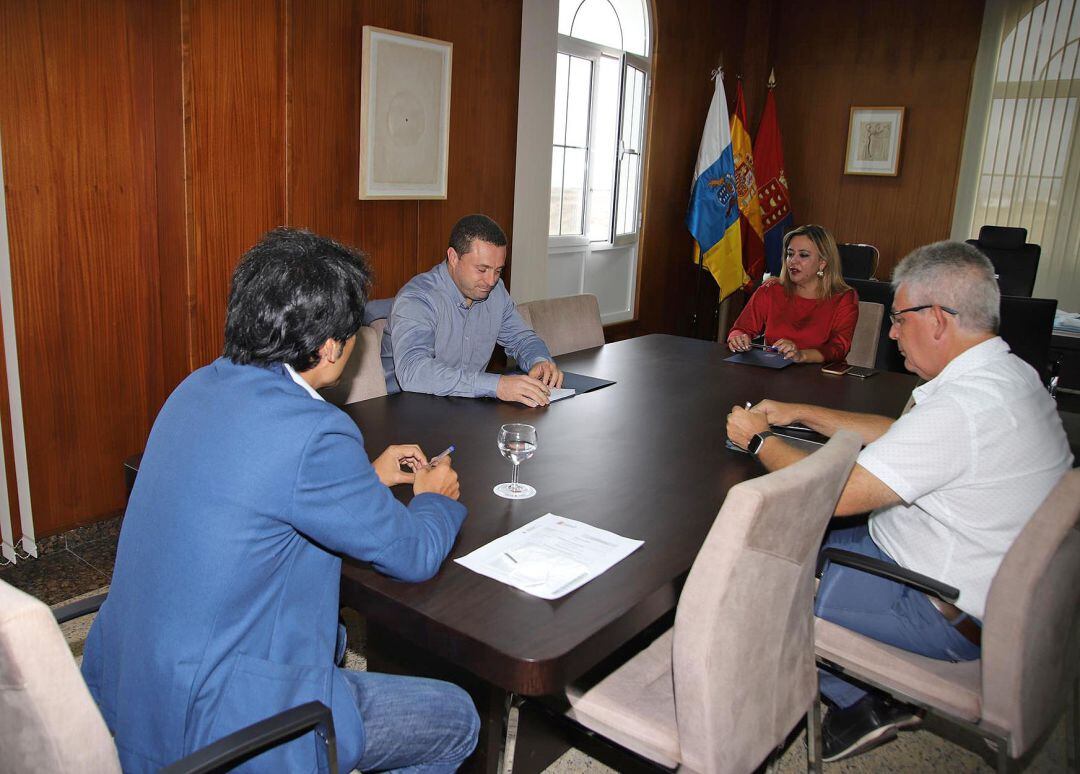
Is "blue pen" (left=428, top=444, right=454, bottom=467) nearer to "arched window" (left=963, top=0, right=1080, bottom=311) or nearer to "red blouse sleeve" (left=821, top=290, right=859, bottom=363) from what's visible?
"red blouse sleeve" (left=821, top=290, right=859, bottom=363)

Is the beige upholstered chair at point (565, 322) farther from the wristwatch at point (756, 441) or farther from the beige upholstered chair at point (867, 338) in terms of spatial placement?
the wristwatch at point (756, 441)

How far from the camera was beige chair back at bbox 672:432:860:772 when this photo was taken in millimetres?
1332

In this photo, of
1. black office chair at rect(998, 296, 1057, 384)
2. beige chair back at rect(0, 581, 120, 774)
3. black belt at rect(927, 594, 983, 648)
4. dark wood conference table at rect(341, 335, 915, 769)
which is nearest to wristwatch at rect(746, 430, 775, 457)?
dark wood conference table at rect(341, 335, 915, 769)

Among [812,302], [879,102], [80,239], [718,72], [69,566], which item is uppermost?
[718,72]

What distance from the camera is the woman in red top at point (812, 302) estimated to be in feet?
12.1

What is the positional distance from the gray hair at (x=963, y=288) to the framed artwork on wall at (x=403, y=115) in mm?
2685

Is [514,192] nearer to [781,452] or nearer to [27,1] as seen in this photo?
[27,1]

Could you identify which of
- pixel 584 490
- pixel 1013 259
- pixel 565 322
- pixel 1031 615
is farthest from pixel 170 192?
pixel 1013 259

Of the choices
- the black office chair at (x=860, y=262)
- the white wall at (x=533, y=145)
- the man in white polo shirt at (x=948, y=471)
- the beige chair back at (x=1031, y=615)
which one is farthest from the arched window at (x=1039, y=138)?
the beige chair back at (x=1031, y=615)

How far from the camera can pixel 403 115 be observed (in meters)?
4.05

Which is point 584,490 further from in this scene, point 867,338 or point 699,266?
point 699,266

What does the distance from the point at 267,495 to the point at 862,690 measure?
5.27ft

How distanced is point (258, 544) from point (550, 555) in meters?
0.52

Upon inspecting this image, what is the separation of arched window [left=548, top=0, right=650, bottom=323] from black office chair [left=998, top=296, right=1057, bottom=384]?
2.63 metres
